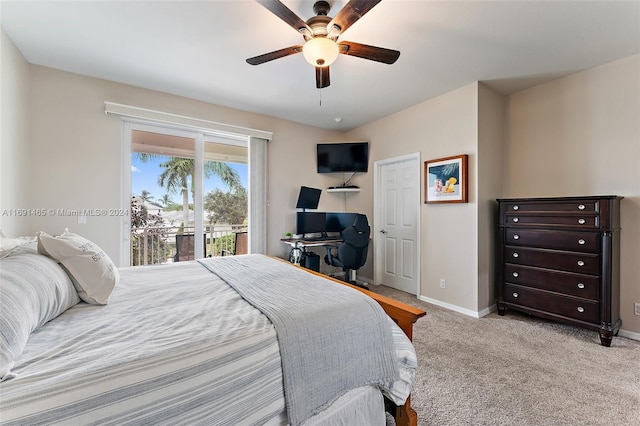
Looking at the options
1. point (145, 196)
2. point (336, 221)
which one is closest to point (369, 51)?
point (336, 221)

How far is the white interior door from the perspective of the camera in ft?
12.0

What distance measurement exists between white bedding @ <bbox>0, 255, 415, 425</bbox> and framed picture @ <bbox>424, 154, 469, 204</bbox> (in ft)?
8.48

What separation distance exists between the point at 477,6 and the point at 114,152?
3.66 metres

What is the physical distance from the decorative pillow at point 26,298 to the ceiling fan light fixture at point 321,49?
6.27 ft

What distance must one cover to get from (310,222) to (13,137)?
326cm

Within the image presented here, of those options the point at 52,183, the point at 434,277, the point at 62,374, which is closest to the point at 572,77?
the point at 434,277

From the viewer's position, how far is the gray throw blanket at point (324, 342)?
0.98 m

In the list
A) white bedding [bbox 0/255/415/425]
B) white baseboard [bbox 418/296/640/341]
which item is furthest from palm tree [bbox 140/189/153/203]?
white baseboard [bbox 418/296/640/341]

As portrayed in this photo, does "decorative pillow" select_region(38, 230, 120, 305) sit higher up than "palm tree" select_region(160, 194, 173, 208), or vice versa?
"palm tree" select_region(160, 194, 173, 208)

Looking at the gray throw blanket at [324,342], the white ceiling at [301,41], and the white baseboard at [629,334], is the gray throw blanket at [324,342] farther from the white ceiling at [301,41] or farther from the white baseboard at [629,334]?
the white baseboard at [629,334]

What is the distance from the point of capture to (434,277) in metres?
3.36

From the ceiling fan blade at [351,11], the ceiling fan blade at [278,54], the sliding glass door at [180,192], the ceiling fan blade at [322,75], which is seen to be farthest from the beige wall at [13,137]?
the ceiling fan blade at [351,11]

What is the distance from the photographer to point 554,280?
2.53 metres

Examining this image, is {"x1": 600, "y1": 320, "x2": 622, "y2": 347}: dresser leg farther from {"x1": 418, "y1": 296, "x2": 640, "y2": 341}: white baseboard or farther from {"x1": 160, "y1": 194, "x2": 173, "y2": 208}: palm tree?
{"x1": 160, "y1": 194, "x2": 173, "y2": 208}: palm tree
